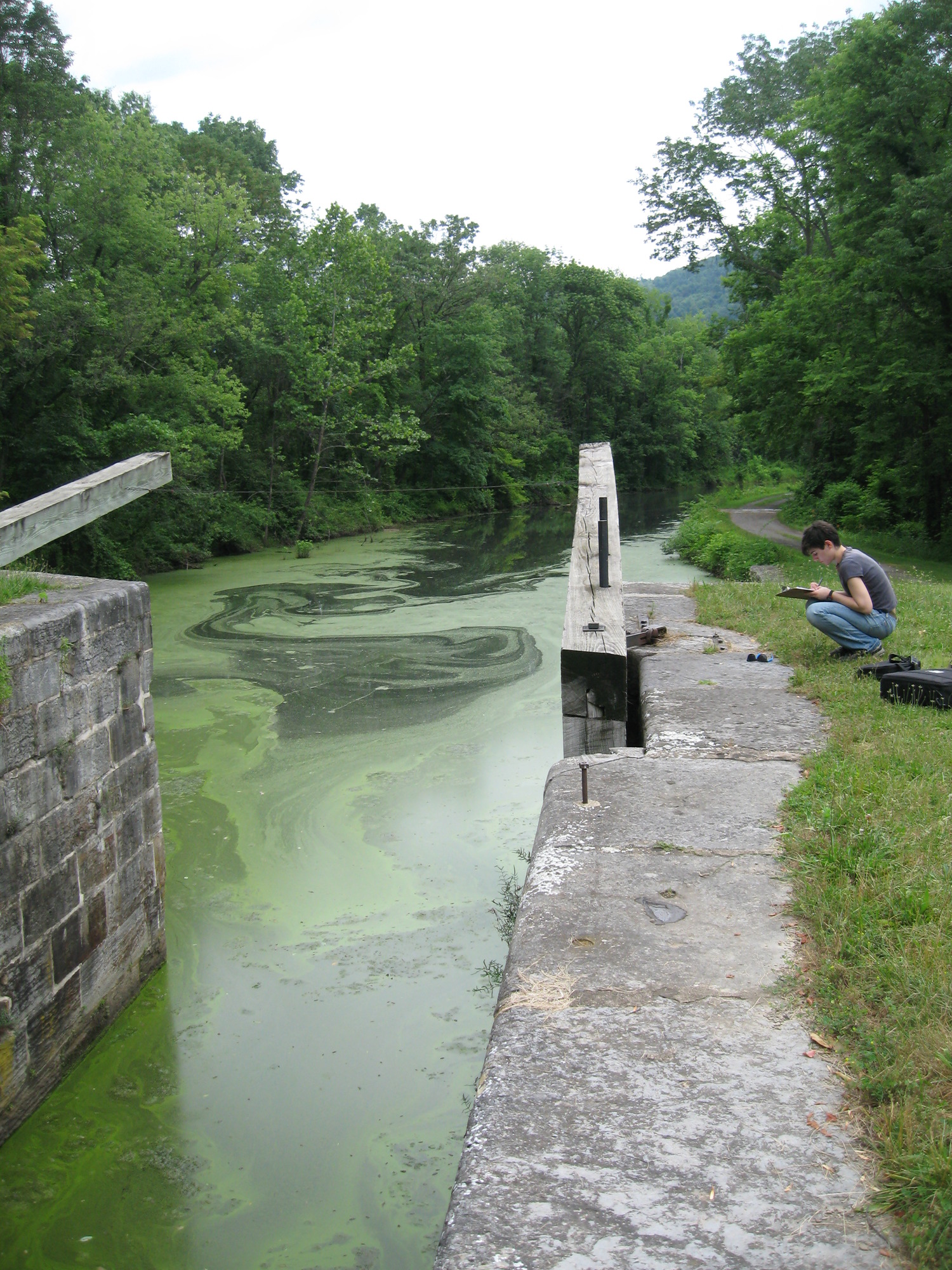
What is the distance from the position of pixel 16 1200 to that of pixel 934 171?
1598 cm

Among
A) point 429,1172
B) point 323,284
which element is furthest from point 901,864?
point 323,284

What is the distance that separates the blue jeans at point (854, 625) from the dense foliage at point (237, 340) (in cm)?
1109

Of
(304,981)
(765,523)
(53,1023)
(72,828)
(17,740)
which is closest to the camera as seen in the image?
(17,740)

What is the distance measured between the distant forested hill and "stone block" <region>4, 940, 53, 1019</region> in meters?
115

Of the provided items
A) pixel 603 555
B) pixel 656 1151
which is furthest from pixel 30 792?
pixel 603 555

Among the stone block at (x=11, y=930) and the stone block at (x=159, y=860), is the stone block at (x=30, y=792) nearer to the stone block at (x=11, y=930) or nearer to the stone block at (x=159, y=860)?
the stone block at (x=11, y=930)

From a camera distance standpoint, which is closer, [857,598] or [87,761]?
[87,761]

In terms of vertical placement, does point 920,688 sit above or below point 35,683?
below

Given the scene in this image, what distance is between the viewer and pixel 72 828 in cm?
387

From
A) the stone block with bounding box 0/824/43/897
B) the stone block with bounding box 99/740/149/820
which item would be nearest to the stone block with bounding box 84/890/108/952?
the stone block with bounding box 99/740/149/820

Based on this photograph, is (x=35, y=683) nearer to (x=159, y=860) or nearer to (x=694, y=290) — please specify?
(x=159, y=860)

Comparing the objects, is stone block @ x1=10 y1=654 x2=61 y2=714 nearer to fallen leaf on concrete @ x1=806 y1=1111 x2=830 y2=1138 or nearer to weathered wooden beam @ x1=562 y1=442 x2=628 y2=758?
weathered wooden beam @ x1=562 y1=442 x2=628 y2=758

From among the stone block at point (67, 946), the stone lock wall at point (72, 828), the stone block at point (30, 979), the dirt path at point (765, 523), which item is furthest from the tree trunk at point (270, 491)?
the stone block at point (30, 979)

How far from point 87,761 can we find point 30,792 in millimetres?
428
